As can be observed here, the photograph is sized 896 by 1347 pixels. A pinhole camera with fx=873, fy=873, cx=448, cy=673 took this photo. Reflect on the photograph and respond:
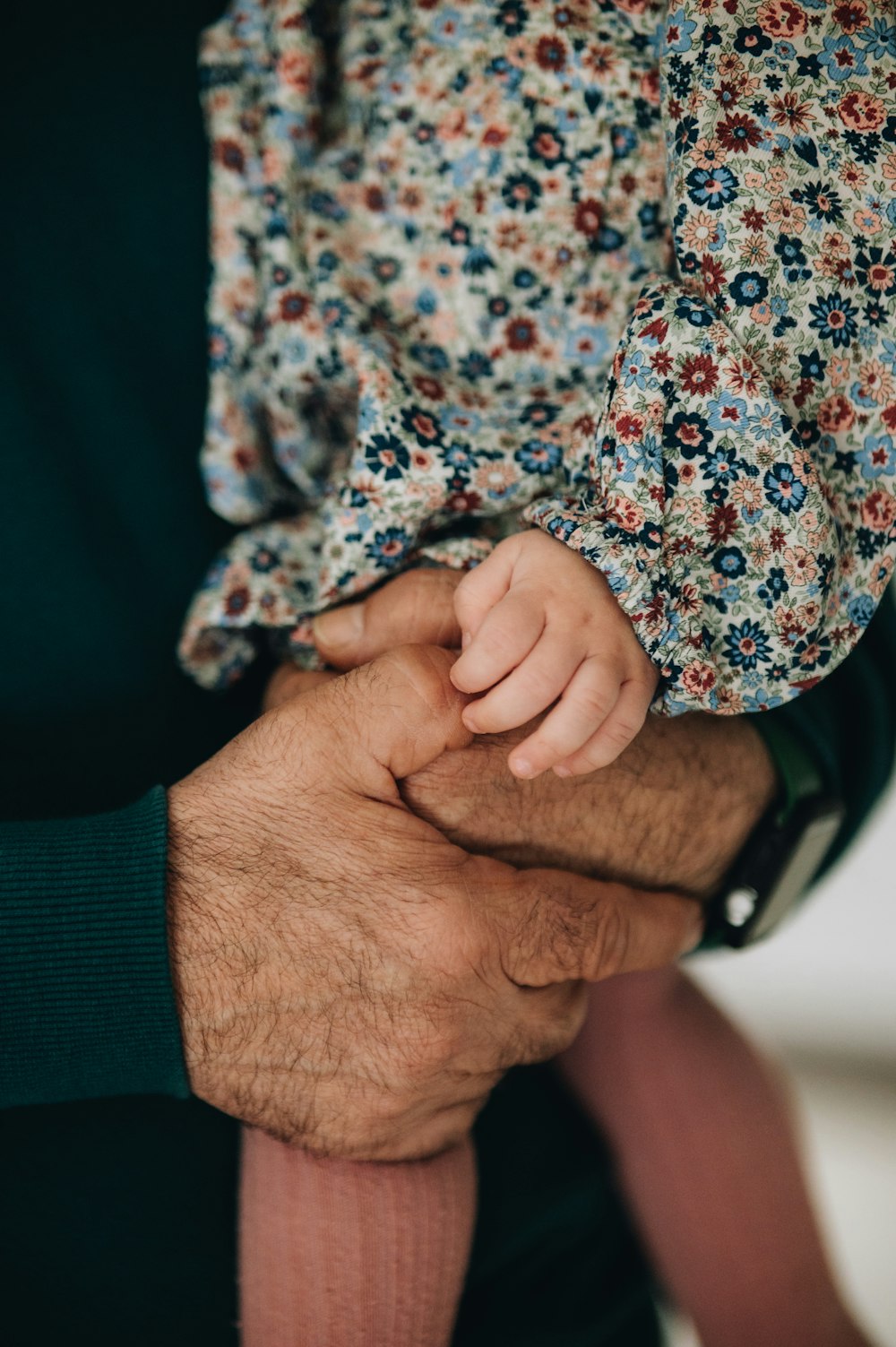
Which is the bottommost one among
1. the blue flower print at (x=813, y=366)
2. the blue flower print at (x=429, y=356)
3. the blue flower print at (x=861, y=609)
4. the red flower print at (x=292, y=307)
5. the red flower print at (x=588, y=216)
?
the blue flower print at (x=861, y=609)

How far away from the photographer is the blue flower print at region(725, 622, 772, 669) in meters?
0.67

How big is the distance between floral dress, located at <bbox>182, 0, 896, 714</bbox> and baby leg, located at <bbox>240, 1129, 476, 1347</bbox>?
44 centimetres

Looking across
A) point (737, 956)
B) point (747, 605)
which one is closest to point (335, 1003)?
point (747, 605)

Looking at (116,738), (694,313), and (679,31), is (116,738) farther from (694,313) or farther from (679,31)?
(679,31)

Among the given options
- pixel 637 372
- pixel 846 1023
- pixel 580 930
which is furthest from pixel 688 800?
pixel 846 1023

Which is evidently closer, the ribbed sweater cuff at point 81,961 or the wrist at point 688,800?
the ribbed sweater cuff at point 81,961

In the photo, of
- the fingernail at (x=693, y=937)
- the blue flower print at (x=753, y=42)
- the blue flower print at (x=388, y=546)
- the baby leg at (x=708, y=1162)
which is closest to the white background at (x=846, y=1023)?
the baby leg at (x=708, y=1162)

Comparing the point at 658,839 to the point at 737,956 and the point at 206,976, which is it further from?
the point at 737,956

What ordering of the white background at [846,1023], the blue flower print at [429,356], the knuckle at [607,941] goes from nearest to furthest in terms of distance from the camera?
the knuckle at [607,941] → the blue flower print at [429,356] → the white background at [846,1023]

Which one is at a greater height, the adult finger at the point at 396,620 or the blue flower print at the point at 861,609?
the blue flower print at the point at 861,609

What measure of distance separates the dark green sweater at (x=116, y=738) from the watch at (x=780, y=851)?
32 millimetres

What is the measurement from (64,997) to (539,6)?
2.93 feet

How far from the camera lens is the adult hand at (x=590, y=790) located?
71cm

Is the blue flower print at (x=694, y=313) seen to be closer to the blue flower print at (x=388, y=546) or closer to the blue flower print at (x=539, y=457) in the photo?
the blue flower print at (x=539, y=457)
